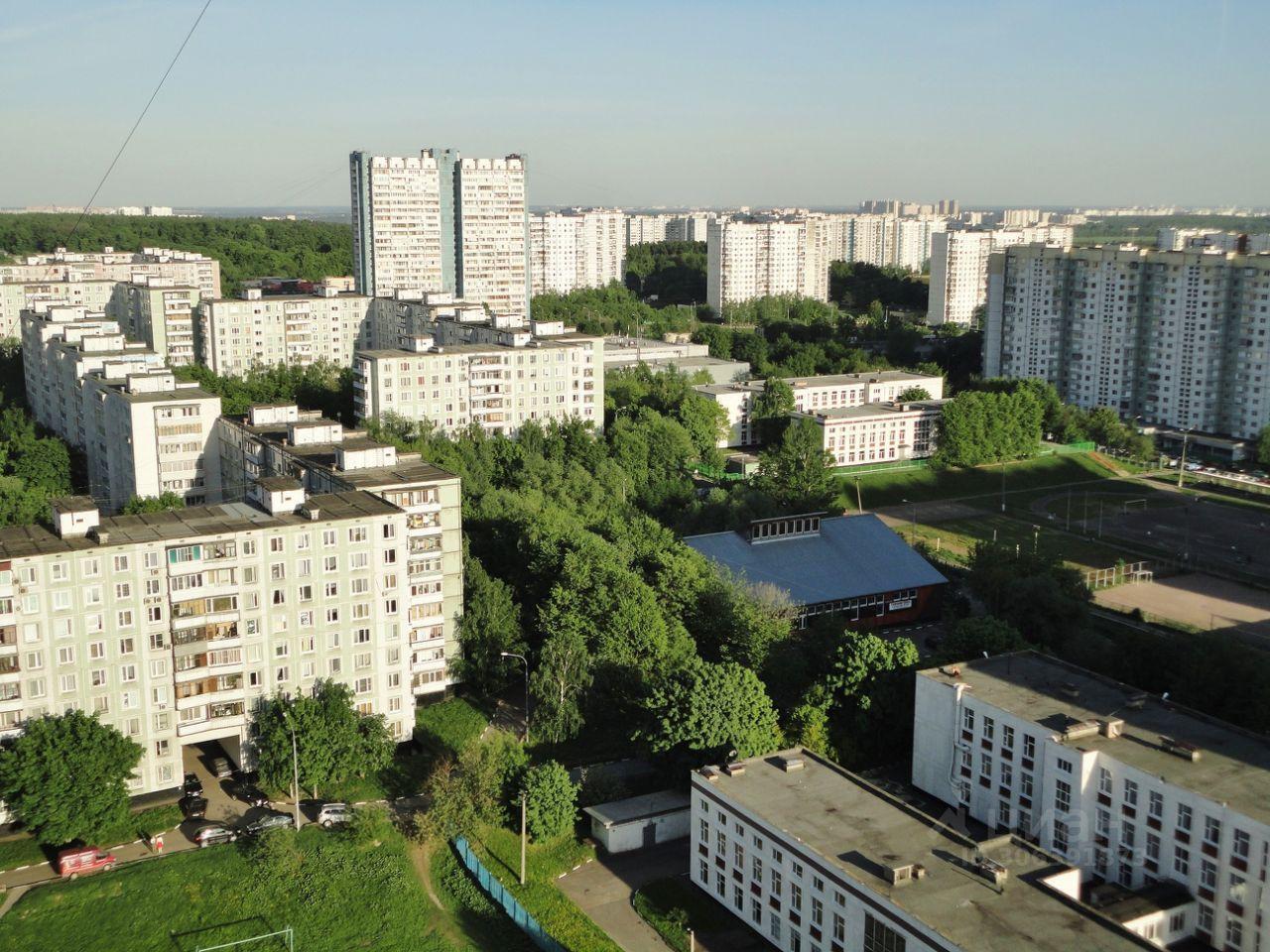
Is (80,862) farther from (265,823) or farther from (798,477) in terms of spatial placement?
(798,477)

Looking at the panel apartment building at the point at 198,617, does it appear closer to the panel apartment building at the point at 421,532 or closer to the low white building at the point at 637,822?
the panel apartment building at the point at 421,532

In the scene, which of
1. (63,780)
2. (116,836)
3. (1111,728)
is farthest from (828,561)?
(63,780)

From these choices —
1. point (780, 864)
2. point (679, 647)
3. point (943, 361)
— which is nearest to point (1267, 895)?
point (780, 864)

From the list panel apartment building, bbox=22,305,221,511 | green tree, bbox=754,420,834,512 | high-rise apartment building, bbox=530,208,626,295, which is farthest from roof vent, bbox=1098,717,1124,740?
high-rise apartment building, bbox=530,208,626,295

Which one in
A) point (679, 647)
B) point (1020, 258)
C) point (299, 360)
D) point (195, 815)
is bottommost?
point (195, 815)

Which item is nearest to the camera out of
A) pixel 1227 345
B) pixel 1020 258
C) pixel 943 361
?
pixel 1227 345

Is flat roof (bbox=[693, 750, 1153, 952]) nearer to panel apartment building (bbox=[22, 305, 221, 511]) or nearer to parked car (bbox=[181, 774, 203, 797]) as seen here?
parked car (bbox=[181, 774, 203, 797])

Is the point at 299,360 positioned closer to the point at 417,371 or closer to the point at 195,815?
the point at 417,371
